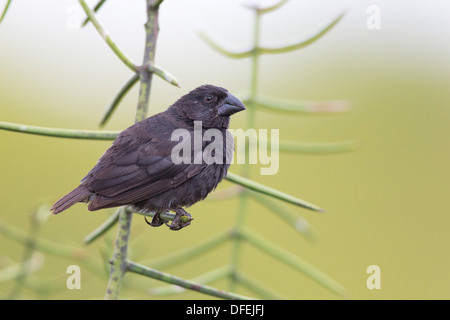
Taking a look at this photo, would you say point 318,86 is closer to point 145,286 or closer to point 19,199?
point 19,199

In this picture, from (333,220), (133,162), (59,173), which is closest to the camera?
(133,162)

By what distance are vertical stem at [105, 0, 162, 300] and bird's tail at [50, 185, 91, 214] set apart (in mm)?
957

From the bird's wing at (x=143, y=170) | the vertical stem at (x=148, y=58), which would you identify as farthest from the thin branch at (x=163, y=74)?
the bird's wing at (x=143, y=170)

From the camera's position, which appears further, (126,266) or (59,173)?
(59,173)

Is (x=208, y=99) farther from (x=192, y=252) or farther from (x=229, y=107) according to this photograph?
(x=192, y=252)

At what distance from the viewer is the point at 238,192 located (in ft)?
8.64

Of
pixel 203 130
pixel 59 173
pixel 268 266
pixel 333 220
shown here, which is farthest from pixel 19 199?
pixel 333 220

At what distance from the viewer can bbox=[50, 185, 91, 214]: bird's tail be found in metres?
2.87

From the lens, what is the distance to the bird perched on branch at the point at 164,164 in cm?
323

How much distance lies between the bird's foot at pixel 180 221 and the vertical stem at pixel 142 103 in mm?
234

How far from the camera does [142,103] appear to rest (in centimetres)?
185

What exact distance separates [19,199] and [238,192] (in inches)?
120

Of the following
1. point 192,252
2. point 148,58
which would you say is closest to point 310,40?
point 148,58
